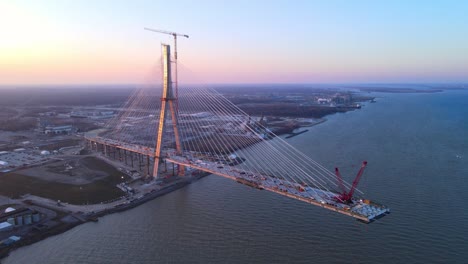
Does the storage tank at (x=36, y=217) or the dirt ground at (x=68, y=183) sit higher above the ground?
the dirt ground at (x=68, y=183)

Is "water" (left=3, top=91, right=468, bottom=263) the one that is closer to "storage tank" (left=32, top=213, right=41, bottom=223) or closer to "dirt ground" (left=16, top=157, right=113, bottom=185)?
"storage tank" (left=32, top=213, right=41, bottom=223)

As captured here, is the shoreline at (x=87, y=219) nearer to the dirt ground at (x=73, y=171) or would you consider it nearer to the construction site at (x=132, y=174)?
the construction site at (x=132, y=174)

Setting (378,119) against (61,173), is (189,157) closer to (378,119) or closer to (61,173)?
(61,173)

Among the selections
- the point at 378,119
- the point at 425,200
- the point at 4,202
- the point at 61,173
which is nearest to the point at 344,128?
the point at 378,119

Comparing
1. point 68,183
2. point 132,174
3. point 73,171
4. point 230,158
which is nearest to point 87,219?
point 68,183

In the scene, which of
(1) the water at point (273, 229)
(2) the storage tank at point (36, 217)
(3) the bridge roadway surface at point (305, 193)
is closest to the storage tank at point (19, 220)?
(2) the storage tank at point (36, 217)

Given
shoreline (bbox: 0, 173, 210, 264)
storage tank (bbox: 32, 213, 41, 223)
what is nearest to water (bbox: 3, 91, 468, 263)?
shoreline (bbox: 0, 173, 210, 264)

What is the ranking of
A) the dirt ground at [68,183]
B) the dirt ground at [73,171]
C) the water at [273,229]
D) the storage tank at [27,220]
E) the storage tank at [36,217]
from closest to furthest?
the water at [273,229] < the storage tank at [27,220] < the storage tank at [36,217] < the dirt ground at [68,183] < the dirt ground at [73,171]
